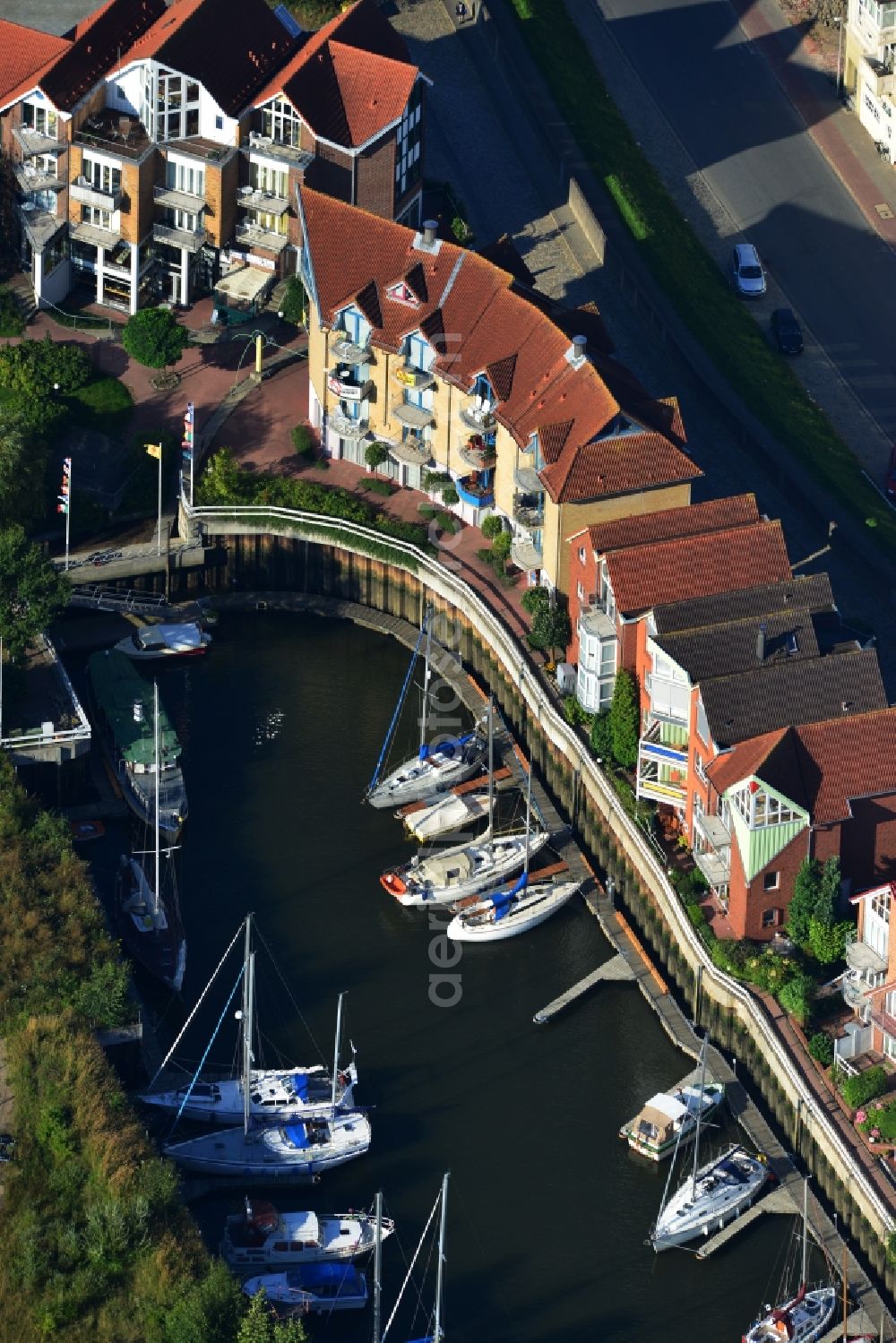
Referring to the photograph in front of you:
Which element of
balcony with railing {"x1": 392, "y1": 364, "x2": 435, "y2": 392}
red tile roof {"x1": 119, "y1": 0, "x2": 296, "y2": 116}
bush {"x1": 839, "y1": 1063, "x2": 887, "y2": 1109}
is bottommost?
bush {"x1": 839, "y1": 1063, "x2": 887, "y2": 1109}

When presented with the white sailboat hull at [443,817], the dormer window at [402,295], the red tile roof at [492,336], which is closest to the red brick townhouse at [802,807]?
the white sailboat hull at [443,817]

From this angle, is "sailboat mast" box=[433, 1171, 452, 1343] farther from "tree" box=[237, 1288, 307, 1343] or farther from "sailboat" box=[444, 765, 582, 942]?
"sailboat" box=[444, 765, 582, 942]

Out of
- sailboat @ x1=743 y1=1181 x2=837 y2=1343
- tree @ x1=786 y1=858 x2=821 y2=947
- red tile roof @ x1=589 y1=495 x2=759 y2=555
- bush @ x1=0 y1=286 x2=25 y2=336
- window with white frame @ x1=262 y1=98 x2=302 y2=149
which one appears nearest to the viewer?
sailboat @ x1=743 y1=1181 x2=837 y2=1343

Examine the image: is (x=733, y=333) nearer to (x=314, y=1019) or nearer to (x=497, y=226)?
(x=497, y=226)

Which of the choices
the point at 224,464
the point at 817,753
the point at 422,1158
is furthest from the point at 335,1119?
the point at 224,464

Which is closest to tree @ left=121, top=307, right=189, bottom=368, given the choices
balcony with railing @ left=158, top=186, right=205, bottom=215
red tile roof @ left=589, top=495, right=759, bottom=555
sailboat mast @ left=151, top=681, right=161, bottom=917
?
balcony with railing @ left=158, top=186, right=205, bottom=215

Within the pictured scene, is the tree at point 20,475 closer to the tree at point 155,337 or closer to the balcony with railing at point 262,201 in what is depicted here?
the tree at point 155,337
